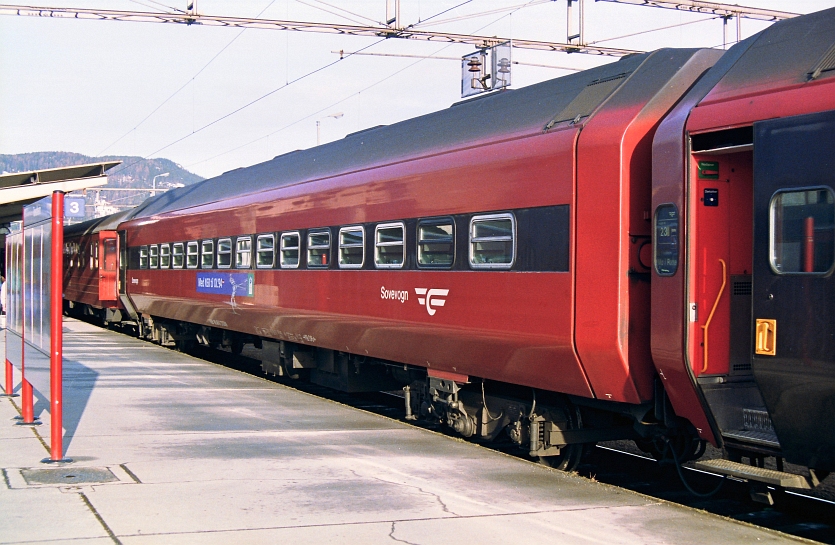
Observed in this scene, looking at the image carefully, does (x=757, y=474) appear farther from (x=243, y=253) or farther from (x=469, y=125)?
(x=243, y=253)

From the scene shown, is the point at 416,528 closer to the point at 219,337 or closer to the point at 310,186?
the point at 310,186

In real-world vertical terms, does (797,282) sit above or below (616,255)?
below

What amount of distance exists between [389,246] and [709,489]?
462 cm

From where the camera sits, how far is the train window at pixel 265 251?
15547mm

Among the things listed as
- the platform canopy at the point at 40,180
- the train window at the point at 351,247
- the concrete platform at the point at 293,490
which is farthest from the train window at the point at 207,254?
the concrete platform at the point at 293,490

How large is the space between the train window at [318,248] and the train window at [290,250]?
511 mm

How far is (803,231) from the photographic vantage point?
6340mm

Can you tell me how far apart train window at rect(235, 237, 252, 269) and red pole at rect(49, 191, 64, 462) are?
783cm

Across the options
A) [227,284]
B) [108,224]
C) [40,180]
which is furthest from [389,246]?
[108,224]

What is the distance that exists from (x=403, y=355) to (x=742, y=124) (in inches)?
214

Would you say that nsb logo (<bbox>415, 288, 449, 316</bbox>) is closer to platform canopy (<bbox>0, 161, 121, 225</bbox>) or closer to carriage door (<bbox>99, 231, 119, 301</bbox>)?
platform canopy (<bbox>0, 161, 121, 225</bbox>)

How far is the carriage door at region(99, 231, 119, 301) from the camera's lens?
29094 millimetres

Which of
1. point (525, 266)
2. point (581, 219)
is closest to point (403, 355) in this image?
point (525, 266)

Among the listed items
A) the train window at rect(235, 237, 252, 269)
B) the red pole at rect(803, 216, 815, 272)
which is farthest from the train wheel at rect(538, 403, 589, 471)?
the train window at rect(235, 237, 252, 269)
